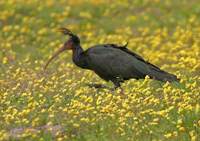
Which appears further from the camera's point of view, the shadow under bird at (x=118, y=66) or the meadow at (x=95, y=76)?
the shadow under bird at (x=118, y=66)

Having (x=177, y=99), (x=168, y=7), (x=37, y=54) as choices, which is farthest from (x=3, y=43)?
(x=177, y=99)

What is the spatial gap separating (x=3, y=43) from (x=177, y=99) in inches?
343

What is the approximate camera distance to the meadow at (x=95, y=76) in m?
11.0

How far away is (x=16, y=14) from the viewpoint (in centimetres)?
2277

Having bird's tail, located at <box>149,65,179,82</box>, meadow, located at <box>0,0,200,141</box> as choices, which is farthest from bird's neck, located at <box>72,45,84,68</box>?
bird's tail, located at <box>149,65,179,82</box>

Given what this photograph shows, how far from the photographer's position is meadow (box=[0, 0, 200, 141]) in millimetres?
10977

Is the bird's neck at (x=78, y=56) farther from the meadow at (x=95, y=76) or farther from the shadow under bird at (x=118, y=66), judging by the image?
the meadow at (x=95, y=76)

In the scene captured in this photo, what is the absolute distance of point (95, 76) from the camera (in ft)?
52.2

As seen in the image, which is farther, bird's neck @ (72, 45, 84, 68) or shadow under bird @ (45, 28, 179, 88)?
bird's neck @ (72, 45, 84, 68)

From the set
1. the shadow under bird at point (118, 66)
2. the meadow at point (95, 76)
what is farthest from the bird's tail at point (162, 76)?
the meadow at point (95, 76)

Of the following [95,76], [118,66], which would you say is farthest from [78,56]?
[95,76]

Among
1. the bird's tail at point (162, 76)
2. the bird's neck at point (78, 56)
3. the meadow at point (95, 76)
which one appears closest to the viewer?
the meadow at point (95, 76)

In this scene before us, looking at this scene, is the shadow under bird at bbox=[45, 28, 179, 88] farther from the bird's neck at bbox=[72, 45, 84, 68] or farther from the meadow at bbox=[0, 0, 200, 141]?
the meadow at bbox=[0, 0, 200, 141]

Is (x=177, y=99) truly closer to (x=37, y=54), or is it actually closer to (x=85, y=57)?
(x=85, y=57)
